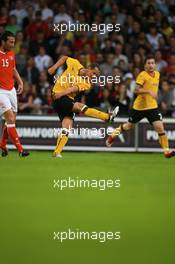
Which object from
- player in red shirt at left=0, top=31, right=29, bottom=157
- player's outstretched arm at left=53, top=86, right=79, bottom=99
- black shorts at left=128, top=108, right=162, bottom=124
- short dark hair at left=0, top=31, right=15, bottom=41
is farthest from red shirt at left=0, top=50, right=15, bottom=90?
black shorts at left=128, top=108, right=162, bottom=124

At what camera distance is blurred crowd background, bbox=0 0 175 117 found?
18078mm

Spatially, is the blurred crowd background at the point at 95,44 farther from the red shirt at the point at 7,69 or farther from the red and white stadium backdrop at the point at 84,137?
the red shirt at the point at 7,69

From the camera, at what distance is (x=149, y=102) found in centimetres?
1582

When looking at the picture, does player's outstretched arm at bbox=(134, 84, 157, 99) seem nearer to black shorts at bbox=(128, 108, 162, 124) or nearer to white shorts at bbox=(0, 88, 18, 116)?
black shorts at bbox=(128, 108, 162, 124)

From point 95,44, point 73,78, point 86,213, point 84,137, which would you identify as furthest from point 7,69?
point 84,137

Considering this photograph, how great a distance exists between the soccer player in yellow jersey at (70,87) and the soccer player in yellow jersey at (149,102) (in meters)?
1.59

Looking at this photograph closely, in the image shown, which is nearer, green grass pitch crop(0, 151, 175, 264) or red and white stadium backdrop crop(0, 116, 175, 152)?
green grass pitch crop(0, 151, 175, 264)

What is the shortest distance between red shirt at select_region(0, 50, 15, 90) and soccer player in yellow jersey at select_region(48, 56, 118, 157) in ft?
2.93

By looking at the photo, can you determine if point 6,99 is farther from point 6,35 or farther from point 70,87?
point 70,87

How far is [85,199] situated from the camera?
11.1m

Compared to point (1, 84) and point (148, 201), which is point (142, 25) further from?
point (148, 201)

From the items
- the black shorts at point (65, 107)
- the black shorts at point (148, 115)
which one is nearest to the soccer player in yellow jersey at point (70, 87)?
the black shorts at point (65, 107)

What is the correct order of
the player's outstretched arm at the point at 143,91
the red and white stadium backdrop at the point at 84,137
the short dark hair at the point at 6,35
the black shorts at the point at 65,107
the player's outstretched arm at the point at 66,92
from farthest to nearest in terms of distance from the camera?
1. the red and white stadium backdrop at the point at 84,137
2. the player's outstretched arm at the point at 143,91
3. the black shorts at the point at 65,107
4. the short dark hair at the point at 6,35
5. the player's outstretched arm at the point at 66,92

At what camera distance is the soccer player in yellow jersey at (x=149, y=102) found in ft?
49.7
